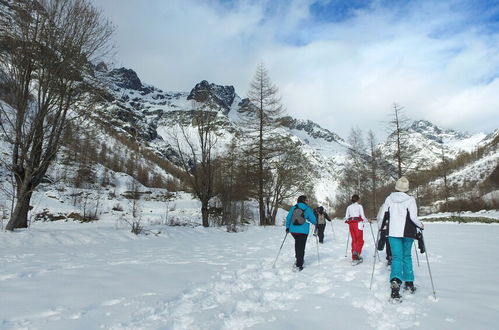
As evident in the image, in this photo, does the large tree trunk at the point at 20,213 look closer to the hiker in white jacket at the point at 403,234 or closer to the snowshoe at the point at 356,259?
the snowshoe at the point at 356,259

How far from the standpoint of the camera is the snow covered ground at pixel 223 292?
3.88 metres

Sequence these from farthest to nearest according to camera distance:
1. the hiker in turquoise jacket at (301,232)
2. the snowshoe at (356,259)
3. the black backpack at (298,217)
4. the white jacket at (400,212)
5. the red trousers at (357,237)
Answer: the red trousers at (357,237) < the snowshoe at (356,259) < the black backpack at (298,217) < the hiker in turquoise jacket at (301,232) < the white jacket at (400,212)

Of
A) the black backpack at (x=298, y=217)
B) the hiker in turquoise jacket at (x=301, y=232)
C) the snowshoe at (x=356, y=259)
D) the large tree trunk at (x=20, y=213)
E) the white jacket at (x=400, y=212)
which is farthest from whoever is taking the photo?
the large tree trunk at (x=20, y=213)

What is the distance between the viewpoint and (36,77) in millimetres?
10602

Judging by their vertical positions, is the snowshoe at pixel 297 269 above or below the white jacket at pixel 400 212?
below

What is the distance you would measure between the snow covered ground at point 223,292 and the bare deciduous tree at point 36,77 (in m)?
2.76

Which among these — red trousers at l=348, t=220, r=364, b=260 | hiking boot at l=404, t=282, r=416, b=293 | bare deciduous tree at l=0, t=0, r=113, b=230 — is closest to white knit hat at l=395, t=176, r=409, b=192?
hiking boot at l=404, t=282, r=416, b=293

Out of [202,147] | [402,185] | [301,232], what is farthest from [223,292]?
[202,147]

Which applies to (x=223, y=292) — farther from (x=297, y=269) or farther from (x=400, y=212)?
(x=400, y=212)

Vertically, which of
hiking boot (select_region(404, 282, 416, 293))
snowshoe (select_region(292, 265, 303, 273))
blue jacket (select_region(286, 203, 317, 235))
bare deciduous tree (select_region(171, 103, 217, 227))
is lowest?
snowshoe (select_region(292, 265, 303, 273))

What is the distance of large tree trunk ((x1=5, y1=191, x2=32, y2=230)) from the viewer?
10.1m

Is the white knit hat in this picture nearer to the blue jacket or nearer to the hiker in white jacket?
the hiker in white jacket

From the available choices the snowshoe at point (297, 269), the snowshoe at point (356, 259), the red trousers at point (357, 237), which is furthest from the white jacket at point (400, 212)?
the red trousers at point (357, 237)

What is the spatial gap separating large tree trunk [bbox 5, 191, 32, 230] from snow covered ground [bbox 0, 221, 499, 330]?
111 cm
